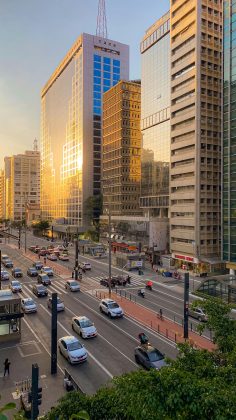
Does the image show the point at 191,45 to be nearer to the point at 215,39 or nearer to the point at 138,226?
the point at 215,39

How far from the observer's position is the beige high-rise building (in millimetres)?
109562

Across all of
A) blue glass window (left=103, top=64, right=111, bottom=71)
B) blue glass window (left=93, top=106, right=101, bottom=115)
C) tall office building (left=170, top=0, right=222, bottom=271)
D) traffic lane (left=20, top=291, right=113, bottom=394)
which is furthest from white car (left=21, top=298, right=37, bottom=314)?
blue glass window (left=103, top=64, right=111, bottom=71)

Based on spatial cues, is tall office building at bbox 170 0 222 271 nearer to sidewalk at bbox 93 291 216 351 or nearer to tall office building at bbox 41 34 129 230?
sidewalk at bbox 93 291 216 351

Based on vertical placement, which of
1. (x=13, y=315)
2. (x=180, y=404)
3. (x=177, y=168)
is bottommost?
(x=13, y=315)

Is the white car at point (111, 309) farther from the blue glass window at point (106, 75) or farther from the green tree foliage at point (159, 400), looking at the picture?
the blue glass window at point (106, 75)

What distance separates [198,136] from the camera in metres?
66.3

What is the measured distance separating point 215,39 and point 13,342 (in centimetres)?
6670

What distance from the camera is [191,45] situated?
68.4 meters

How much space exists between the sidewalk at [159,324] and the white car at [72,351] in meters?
8.08

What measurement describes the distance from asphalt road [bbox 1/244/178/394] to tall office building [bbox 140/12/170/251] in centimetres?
3644

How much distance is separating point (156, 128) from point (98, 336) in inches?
2757

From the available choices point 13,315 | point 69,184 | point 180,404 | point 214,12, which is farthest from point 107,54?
point 180,404

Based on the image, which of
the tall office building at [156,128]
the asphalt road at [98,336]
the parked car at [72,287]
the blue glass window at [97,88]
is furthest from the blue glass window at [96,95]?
the parked car at [72,287]

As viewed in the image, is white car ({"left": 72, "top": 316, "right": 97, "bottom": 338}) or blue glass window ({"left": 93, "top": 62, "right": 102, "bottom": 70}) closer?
white car ({"left": 72, "top": 316, "right": 97, "bottom": 338})
